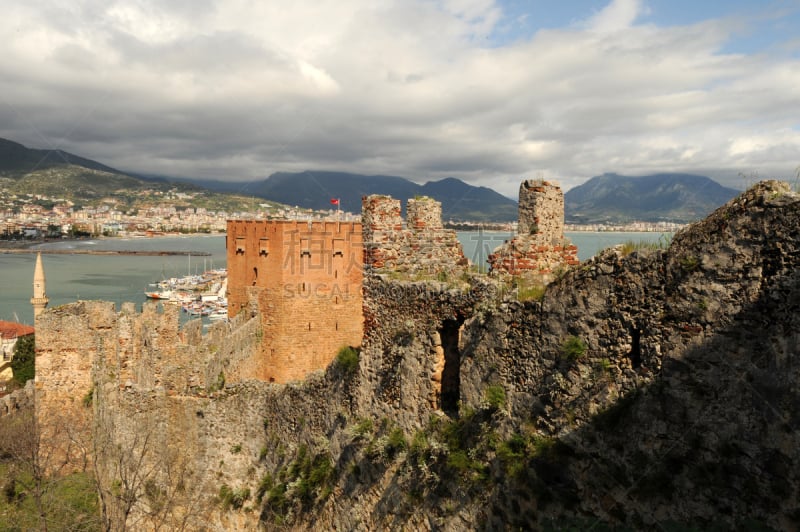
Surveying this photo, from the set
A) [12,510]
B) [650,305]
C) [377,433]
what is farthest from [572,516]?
[12,510]

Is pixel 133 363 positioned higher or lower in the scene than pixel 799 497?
lower

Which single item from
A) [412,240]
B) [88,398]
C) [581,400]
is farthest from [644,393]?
[88,398]

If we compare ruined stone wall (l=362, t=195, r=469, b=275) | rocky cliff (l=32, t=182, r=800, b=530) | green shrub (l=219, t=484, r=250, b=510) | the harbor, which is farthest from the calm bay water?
ruined stone wall (l=362, t=195, r=469, b=275)

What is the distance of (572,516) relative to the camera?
227 inches

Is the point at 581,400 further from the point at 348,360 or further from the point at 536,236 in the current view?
the point at 348,360

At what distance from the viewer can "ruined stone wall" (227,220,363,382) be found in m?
21.4

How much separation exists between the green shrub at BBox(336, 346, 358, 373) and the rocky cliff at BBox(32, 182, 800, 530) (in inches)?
3.0

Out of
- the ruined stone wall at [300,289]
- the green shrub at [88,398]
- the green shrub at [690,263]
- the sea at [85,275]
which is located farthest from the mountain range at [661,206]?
the sea at [85,275]

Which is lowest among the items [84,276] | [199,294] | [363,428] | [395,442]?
[199,294]

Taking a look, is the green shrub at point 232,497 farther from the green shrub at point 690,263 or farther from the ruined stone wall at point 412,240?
the green shrub at point 690,263

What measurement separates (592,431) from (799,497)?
1882 millimetres

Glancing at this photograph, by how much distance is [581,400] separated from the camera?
19.4ft

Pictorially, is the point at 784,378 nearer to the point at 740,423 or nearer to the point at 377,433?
the point at 740,423

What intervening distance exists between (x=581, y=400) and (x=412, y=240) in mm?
4726
